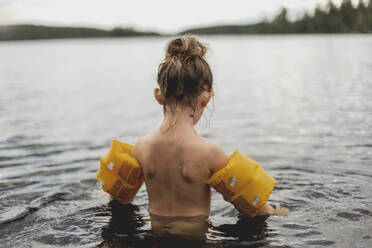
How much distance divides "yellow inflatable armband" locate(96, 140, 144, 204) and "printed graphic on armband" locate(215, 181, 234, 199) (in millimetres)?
716

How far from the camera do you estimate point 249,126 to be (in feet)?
29.4

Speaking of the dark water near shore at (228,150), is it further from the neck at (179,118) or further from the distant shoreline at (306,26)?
the distant shoreline at (306,26)

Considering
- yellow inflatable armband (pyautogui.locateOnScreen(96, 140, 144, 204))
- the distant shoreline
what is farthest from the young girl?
the distant shoreline

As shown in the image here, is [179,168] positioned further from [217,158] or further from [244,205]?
[244,205]

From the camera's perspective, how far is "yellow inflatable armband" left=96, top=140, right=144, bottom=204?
355 cm

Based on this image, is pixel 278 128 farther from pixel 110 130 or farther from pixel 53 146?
pixel 53 146

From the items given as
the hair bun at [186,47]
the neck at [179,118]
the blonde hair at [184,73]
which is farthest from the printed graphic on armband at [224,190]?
the hair bun at [186,47]

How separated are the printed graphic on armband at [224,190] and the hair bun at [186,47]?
1.01 m

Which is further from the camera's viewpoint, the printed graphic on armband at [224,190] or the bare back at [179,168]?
the printed graphic on armband at [224,190]

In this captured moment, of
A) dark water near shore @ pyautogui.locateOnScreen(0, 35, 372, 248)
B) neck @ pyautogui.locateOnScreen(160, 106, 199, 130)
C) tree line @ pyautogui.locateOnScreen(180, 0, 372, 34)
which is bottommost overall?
dark water near shore @ pyautogui.locateOnScreen(0, 35, 372, 248)

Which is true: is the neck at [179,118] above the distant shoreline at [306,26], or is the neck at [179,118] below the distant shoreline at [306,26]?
below

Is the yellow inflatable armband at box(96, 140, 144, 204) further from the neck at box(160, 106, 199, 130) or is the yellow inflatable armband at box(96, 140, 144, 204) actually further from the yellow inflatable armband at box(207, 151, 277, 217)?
the yellow inflatable armband at box(207, 151, 277, 217)

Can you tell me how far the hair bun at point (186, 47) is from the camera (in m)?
3.09

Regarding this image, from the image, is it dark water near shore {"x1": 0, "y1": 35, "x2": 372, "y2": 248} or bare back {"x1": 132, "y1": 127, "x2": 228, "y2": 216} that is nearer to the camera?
bare back {"x1": 132, "y1": 127, "x2": 228, "y2": 216}
